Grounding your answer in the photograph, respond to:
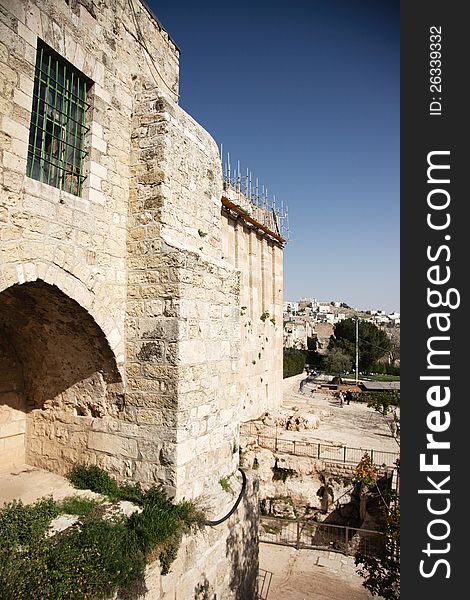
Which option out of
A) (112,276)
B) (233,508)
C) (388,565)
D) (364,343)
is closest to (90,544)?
(233,508)

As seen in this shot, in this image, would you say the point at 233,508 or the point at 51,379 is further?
the point at 233,508

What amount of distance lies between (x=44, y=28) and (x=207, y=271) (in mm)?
3118

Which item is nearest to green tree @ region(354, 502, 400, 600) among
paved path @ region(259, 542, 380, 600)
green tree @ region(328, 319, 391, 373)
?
paved path @ region(259, 542, 380, 600)

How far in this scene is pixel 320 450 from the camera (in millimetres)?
13781

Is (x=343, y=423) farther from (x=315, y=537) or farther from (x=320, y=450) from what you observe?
(x=315, y=537)

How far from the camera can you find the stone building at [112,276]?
411cm

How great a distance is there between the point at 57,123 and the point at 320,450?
12.5 m

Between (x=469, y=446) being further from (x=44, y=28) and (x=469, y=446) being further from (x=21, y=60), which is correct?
(x=44, y=28)

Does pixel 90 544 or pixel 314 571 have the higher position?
pixel 90 544

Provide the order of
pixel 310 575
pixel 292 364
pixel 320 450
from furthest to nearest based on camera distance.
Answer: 1. pixel 292 364
2. pixel 320 450
3. pixel 310 575

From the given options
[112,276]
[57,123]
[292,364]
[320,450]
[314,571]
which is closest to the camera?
[57,123]

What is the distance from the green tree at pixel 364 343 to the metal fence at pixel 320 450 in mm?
26602

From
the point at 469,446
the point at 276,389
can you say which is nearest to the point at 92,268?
the point at 469,446

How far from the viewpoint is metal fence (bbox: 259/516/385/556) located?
10438 millimetres
